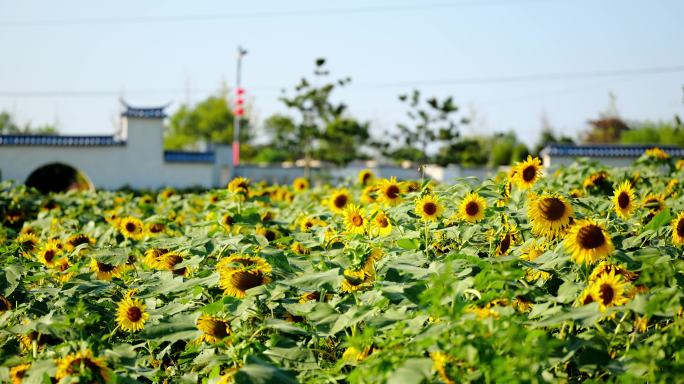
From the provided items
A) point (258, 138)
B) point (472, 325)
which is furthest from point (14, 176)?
point (258, 138)

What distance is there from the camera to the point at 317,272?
2.06 meters

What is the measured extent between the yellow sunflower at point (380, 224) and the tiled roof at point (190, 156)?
1750cm

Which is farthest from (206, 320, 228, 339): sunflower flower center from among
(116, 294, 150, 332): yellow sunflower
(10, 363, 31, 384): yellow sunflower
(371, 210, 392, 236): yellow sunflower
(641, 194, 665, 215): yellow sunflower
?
(641, 194, 665, 215): yellow sunflower

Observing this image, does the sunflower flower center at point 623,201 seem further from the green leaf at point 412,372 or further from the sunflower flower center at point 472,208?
the green leaf at point 412,372

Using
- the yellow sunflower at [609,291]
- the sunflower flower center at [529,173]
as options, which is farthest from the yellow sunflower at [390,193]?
the yellow sunflower at [609,291]

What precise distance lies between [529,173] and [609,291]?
1078 mm

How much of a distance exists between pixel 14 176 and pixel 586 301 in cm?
1840

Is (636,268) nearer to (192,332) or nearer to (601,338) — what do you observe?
(601,338)

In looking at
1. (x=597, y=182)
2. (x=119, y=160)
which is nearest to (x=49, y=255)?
(x=597, y=182)

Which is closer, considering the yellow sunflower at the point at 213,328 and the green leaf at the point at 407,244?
the yellow sunflower at the point at 213,328

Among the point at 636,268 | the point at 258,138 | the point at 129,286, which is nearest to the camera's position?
the point at 636,268

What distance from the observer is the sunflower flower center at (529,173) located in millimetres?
2807

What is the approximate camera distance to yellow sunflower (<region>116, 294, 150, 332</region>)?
2203mm

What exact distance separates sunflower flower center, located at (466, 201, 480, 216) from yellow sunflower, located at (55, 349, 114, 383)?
120cm
